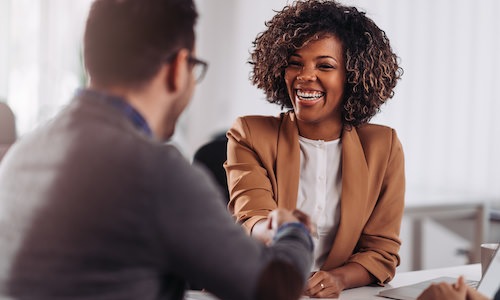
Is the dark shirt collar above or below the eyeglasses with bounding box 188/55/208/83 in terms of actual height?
below

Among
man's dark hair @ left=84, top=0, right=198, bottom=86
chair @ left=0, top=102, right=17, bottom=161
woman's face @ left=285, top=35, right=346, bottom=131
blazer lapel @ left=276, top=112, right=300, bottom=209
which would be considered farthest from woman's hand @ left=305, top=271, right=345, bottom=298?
chair @ left=0, top=102, right=17, bottom=161

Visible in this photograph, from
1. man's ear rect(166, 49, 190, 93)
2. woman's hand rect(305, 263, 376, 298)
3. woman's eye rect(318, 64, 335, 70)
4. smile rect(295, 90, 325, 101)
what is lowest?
woman's hand rect(305, 263, 376, 298)

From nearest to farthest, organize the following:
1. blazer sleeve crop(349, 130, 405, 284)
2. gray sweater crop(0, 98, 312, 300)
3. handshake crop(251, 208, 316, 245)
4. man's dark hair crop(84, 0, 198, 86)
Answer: gray sweater crop(0, 98, 312, 300), man's dark hair crop(84, 0, 198, 86), handshake crop(251, 208, 316, 245), blazer sleeve crop(349, 130, 405, 284)

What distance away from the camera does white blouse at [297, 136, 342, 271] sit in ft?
6.32

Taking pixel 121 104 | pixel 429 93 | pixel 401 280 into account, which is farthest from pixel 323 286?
pixel 429 93

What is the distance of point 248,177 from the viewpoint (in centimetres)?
191

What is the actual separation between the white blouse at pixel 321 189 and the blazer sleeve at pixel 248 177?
4.4 inches

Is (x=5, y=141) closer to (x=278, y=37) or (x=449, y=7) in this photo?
(x=278, y=37)

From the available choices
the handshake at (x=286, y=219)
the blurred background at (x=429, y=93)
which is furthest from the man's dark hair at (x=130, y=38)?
the blurred background at (x=429, y=93)

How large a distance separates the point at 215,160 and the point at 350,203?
57cm

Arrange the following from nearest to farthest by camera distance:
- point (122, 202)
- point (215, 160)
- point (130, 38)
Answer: point (122, 202) < point (130, 38) < point (215, 160)

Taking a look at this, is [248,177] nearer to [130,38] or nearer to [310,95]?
[310,95]

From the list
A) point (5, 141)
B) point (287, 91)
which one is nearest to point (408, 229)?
point (287, 91)

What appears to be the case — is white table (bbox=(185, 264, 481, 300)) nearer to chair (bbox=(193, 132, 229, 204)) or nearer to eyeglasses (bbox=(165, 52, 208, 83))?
eyeglasses (bbox=(165, 52, 208, 83))
